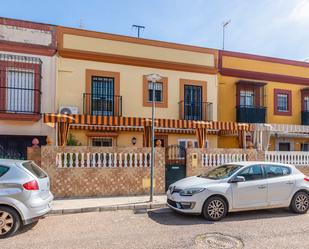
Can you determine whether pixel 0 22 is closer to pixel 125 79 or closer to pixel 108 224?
pixel 125 79

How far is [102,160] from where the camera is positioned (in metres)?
9.99

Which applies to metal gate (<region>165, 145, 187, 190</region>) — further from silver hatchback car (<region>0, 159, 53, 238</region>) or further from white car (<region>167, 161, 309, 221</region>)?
silver hatchback car (<region>0, 159, 53, 238</region>)

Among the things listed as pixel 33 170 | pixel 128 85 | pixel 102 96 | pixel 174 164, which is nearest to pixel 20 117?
pixel 102 96

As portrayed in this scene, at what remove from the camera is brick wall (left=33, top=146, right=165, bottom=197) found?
9453 millimetres

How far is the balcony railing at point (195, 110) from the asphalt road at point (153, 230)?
28.1 feet

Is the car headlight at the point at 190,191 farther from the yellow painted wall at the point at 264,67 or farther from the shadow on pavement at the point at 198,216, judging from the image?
the yellow painted wall at the point at 264,67

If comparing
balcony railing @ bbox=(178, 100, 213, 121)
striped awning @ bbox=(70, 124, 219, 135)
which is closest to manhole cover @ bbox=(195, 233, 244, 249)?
striped awning @ bbox=(70, 124, 219, 135)

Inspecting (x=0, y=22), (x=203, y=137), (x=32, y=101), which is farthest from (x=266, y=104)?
(x=0, y=22)

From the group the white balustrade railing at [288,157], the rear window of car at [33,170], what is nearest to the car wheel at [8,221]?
the rear window of car at [33,170]

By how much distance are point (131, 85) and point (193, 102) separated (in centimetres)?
388

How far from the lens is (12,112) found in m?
12.6

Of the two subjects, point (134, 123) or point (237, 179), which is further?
point (134, 123)

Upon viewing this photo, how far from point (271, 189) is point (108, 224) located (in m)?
4.61

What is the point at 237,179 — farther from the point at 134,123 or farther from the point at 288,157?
the point at 288,157
